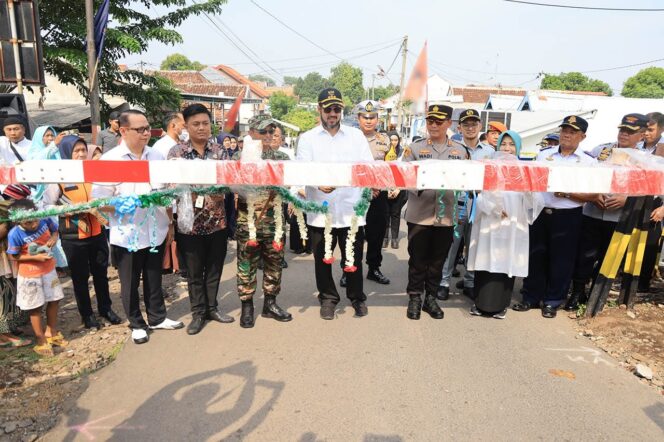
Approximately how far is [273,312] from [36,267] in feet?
6.52

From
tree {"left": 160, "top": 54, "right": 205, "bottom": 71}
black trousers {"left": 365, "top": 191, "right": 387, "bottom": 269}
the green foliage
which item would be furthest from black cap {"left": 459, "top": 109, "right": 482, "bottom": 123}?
tree {"left": 160, "top": 54, "right": 205, "bottom": 71}

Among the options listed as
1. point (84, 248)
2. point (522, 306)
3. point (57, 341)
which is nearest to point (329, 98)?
point (84, 248)

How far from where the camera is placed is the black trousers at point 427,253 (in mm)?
4242

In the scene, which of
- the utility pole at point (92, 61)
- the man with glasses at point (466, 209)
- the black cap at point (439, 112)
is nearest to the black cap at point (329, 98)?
the black cap at point (439, 112)

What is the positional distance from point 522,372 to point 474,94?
158 feet

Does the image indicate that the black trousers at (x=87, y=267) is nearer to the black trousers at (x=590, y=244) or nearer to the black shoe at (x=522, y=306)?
the black shoe at (x=522, y=306)

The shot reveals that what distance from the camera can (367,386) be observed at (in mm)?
3172

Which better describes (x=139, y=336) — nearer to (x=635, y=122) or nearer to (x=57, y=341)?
(x=57, y=341)

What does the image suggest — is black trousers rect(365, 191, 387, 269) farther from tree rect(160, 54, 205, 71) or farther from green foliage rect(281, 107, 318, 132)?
tree rect(160, 54, 205, 71)

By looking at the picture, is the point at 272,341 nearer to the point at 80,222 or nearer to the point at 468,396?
the point at 468,396

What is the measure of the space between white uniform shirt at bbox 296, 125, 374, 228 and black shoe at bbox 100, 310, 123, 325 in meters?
2.02

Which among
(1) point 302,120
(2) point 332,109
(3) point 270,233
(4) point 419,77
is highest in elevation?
(1) point 302,120

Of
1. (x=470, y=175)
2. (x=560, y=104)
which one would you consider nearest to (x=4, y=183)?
(x=470, y=175)

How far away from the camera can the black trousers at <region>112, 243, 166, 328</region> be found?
3.77 meters
